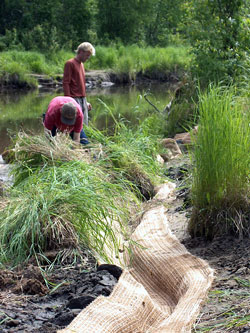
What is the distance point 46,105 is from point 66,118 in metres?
11.4

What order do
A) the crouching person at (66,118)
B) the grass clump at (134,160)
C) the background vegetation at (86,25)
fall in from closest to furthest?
1. the grass clump at (134,160)
2. the crouching person at (66,118)
3. the background vegetation at (86,25)

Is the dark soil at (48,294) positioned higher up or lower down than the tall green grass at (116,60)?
higher up

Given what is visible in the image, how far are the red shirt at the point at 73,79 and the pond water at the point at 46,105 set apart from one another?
1.91 m

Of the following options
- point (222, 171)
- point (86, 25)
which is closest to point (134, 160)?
point (222, 171)

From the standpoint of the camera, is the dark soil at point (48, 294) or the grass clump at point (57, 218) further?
the grass clump at point (57, 218)

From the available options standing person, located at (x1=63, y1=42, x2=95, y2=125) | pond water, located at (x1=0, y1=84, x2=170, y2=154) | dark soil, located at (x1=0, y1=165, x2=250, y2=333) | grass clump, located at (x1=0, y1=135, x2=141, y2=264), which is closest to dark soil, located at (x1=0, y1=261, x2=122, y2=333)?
dark soil, located at (x1=0, y1=165, x2=250, y2=333)

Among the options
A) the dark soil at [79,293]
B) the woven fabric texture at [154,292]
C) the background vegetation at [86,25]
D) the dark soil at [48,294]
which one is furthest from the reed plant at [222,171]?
the background vegetation at [86,25]

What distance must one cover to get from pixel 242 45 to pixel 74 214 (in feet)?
21.7

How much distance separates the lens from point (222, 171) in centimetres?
426

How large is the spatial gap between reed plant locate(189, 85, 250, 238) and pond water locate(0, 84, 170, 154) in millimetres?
6204

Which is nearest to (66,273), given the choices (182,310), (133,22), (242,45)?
(182,310)

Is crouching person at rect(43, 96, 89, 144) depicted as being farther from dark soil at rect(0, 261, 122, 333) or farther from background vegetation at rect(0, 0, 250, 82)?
background vegetation at rect(0, 0, 250, 82)

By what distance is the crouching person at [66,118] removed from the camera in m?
6.52

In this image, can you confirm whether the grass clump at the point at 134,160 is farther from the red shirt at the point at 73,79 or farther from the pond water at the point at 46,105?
the pond water at the point at 46,105
